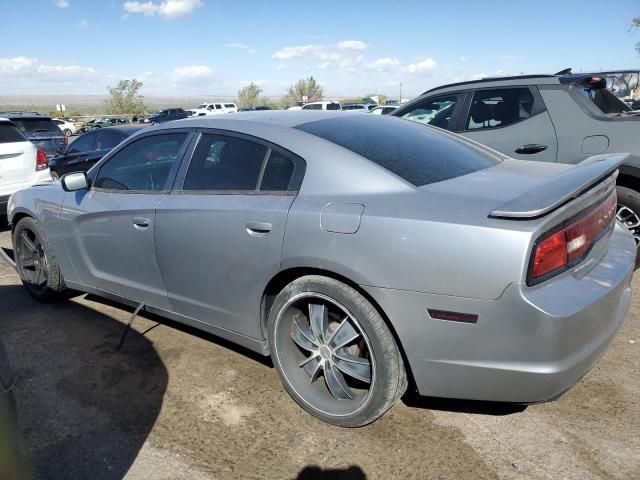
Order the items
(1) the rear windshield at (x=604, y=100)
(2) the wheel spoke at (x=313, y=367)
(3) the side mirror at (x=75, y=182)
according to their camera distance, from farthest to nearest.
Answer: (1) the rear windshield at (x=604, y=100), (3) the side mirror at (x=75, y=182), (2) the wheel spoke at (x=313, y=367)

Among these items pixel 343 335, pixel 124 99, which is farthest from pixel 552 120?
pixel 124 99

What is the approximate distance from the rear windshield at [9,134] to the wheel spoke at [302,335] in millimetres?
6461

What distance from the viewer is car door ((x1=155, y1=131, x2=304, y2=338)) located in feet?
8.77

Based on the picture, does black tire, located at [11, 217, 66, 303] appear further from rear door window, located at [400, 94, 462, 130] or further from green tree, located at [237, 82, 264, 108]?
green tree, located at [237, 82, 264, 108]

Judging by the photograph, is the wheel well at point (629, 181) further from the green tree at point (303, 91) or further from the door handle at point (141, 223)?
the green tree at point (303, 91)

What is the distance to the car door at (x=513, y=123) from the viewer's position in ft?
15.5

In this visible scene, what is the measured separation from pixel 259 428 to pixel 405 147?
1.72m

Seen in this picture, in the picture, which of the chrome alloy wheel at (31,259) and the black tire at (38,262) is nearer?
the black tire at (38,262)

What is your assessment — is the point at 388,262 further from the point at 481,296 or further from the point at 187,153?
the point at 187,153

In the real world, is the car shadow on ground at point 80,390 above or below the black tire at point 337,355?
below

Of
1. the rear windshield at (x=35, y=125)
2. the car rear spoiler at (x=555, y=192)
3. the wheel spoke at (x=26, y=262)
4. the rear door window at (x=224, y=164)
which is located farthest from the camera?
the rear windshield at (x=35, y=125)

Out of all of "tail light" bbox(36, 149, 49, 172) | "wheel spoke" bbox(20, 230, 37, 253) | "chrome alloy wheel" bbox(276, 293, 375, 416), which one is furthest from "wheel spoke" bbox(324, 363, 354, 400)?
"tail light" bbox(36, 149, 49, 172)

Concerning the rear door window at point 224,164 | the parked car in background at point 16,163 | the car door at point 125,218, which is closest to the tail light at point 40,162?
the parked car in background at point 16,163

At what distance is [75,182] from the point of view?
12.3 ft
